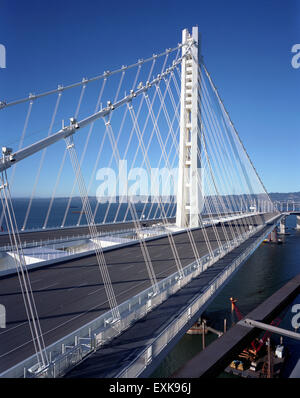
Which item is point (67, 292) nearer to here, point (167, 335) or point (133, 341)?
point (133, 341)

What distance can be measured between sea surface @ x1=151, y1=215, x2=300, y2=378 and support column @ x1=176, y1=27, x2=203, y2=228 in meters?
9.72

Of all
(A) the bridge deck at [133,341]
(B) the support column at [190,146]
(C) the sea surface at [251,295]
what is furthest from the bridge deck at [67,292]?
(B) the support column at [190,146]

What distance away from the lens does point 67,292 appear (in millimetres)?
13875

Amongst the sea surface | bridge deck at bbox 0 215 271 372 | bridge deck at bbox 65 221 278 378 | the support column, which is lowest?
the sea surface

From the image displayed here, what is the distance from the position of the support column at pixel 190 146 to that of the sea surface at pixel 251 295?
972cm

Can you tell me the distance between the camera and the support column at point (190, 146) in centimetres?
3709

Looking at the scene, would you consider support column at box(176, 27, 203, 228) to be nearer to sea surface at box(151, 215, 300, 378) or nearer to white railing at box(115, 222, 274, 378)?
sea surface at box(151, 215, 300, 378)

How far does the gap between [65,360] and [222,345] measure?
702 cm

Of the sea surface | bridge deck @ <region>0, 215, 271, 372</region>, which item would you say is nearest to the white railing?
the sea surface

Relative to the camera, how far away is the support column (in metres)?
37.1

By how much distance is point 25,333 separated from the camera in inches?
382

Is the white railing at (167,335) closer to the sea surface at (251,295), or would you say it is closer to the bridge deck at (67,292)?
the sea surface at (251,295)
